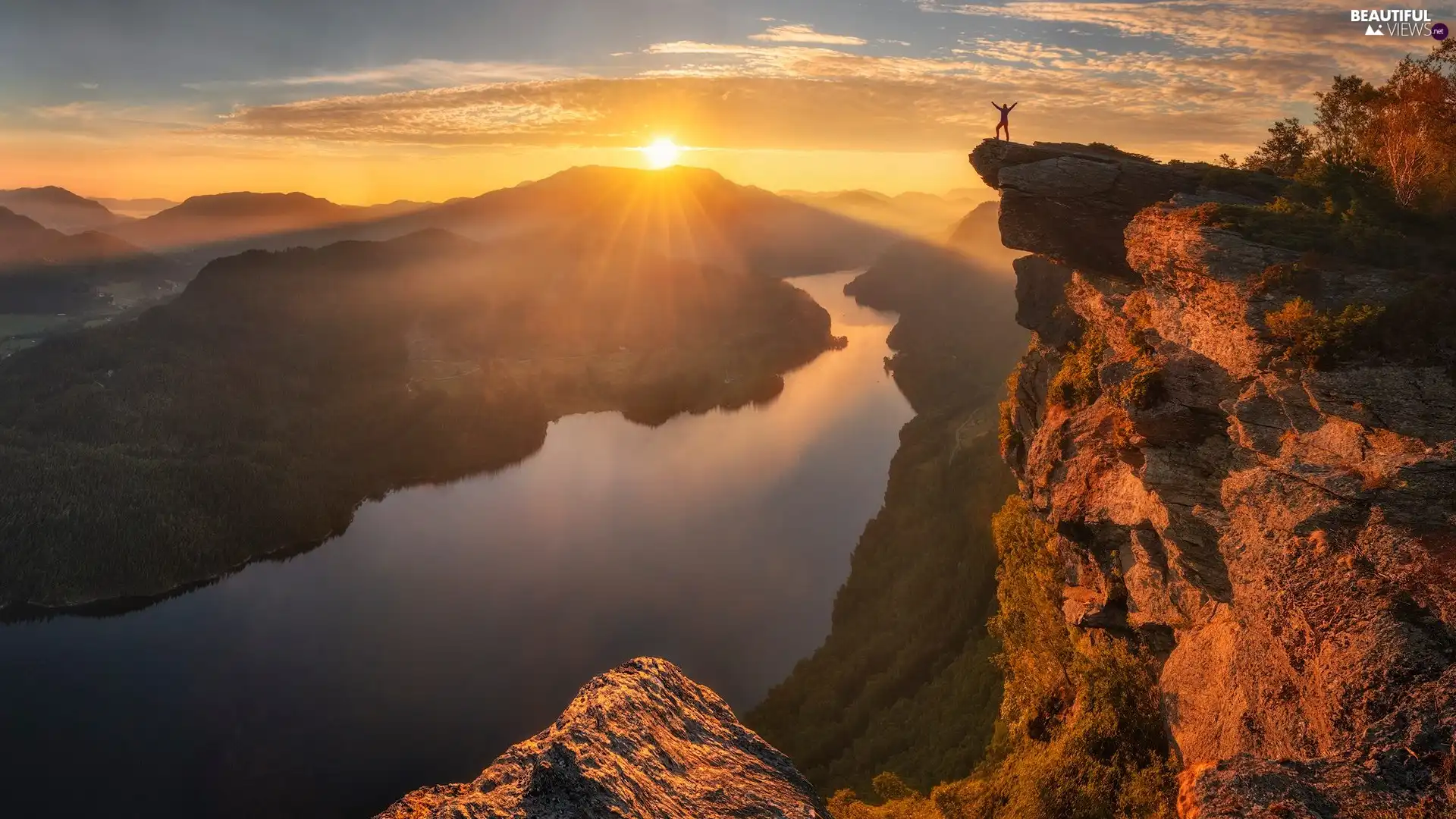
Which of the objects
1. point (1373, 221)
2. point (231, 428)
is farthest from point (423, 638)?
point (231, 428)

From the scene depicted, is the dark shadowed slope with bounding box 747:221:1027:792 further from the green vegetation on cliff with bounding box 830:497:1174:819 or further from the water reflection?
the water reflection

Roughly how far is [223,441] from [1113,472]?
16219 cm

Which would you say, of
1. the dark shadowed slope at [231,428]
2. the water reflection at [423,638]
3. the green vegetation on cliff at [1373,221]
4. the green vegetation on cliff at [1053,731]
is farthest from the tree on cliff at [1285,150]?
the dark shadowed slope at [231,428]

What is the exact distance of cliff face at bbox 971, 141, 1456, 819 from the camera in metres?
12.4

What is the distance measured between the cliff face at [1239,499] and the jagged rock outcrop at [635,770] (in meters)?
7.83

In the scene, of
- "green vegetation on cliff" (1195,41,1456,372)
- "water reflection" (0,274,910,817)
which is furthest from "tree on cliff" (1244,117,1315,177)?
"water reflection" (0,274,910,817)

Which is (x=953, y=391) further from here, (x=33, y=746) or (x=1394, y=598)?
(x=33, y=746)

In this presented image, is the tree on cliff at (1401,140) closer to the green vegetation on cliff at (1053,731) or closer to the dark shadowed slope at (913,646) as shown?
the green vegetation on cliff at (1053,731)

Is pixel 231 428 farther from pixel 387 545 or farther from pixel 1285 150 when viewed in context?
pixel 1285 150

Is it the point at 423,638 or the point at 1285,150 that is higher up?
the point at 1285,150

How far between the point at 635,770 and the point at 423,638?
229ft

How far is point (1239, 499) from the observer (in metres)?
18.5

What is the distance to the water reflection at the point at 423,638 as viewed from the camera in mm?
60188

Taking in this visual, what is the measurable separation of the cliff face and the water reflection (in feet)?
132
